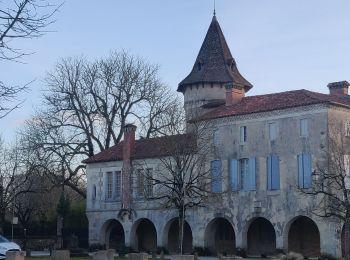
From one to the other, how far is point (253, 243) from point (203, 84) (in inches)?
576

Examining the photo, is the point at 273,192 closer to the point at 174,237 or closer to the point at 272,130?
the point at 272,130

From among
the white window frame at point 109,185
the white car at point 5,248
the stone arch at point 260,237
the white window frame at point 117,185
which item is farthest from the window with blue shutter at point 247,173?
the white car at point 5,248

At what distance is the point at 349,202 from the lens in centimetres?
3650

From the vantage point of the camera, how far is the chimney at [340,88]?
156ft

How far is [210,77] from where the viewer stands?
55781 mm

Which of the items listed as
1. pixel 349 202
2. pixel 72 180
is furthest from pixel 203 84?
pixel 349 202

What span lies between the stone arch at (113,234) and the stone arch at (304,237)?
1425 cm

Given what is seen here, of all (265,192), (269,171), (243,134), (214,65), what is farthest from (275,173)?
(214,65)

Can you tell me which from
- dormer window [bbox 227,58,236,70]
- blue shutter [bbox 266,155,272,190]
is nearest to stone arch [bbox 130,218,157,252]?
blue shutter [bbox 266,155,272,190]

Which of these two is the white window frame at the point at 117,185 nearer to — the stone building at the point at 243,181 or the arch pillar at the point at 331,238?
the stone building at the point at 243,181

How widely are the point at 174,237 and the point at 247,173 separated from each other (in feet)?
29.8

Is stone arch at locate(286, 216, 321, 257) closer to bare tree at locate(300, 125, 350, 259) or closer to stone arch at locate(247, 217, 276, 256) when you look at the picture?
stone arch at locate(247, 217, 276, 256)

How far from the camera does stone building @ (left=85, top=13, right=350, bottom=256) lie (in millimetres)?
42438

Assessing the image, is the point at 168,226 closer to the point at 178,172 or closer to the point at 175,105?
the point at 178,172
